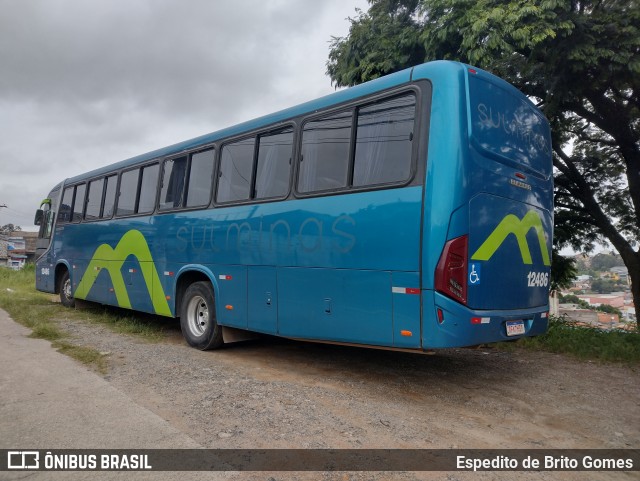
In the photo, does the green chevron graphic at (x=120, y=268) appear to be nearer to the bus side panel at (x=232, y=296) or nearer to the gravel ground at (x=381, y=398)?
the gravel ground at (x=381, y=398)

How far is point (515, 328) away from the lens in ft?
15.9

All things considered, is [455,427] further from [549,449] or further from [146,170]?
[146,170]

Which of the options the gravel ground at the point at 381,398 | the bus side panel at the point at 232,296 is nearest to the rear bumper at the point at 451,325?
the gravel ground at the point at 381,398

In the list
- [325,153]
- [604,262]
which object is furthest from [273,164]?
[604,262]

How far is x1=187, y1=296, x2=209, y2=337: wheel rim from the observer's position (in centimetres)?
731

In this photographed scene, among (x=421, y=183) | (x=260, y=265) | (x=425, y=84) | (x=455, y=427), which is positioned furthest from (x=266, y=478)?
(x=425, y=84)

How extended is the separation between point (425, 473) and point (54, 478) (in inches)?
95.5

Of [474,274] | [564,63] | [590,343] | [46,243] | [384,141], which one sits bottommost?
[590,343]

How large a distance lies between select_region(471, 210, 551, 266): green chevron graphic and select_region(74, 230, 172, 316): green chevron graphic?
A: 5.22 meters

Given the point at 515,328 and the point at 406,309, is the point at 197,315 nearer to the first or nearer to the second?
the point at 406,309

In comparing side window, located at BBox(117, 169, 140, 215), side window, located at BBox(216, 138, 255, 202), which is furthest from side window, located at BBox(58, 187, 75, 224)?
side window, located at BBox(216, 138, 255, 202)

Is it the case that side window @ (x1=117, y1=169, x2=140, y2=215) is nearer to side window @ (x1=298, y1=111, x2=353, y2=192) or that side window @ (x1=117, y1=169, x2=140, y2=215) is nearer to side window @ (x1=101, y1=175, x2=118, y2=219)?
side window @ (x1=101, y1=175, x2=118, y2=219)

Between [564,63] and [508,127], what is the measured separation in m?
4.45

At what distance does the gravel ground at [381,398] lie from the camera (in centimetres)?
377
